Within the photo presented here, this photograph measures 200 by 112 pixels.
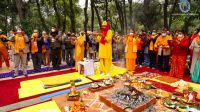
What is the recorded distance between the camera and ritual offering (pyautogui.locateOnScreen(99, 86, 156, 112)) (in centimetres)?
324

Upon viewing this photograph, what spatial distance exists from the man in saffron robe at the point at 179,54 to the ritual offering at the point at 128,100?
9.42ft

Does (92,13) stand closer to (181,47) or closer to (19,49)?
(19,49)

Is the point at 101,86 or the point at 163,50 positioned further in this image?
the point at 163,50

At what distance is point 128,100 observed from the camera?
346 centimetres

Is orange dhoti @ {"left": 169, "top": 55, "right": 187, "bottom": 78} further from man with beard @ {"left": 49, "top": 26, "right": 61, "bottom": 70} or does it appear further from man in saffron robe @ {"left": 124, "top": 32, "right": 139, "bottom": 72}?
man with beard @ {"left": 49, "top": 26, "right": 61, "bottom": 70}

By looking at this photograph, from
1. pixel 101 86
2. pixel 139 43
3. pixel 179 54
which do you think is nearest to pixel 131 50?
pixel 139 43

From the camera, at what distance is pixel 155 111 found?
127 inches

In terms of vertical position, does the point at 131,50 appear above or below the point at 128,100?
above

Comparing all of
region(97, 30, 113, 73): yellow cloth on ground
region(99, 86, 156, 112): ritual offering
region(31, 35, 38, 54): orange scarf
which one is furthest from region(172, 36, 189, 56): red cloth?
region(31, 35, 38, 54): orange scarf

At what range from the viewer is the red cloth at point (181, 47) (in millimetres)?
5781

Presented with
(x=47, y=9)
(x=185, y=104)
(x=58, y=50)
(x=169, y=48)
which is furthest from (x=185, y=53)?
(x=47, y=9)

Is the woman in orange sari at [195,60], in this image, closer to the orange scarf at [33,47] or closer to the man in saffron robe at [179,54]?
the man in saffron robe at [179,54]

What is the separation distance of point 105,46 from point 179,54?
2456mm

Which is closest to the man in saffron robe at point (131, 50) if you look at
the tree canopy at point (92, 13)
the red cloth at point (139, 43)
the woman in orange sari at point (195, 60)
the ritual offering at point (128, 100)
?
the red cloth at point (139, 43)
